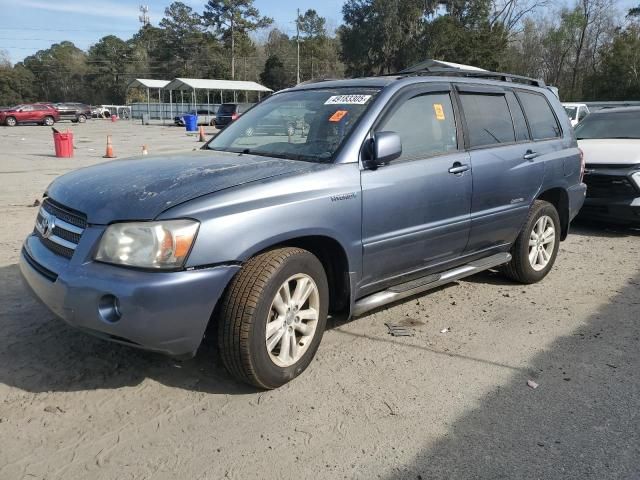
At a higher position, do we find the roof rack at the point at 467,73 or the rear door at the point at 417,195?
the roof rack at the point at 467,73

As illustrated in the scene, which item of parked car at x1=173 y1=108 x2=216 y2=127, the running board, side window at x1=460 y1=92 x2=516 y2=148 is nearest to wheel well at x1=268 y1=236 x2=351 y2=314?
the running board

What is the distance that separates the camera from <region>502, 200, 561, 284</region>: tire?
519 centimetres

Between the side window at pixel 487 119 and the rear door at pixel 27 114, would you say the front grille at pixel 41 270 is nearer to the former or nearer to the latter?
A: the side window at pixel 487 119

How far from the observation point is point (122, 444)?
9.09 ft

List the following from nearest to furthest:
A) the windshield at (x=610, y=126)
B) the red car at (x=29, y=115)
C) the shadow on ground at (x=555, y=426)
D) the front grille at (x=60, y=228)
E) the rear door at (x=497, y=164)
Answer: the shadow on ground at (x=555, y=426) → the front grille at (x=60, y=228) → the rear door at (x=497, y=164) → the windshield at (x=610, y=126) → the red car at (x=29, y=115)

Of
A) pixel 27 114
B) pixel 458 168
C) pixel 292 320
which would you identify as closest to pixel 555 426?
pixel 292 320

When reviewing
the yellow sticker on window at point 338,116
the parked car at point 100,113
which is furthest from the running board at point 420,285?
the parked car at point 100,113

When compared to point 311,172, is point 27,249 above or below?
below

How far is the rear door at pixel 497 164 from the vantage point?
14.7ft

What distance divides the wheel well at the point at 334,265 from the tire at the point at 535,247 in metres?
2.27

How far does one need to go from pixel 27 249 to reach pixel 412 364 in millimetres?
2539

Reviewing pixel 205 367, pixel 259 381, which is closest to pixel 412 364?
pixel 259 381

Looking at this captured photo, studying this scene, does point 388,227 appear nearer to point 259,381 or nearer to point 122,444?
point 259,381

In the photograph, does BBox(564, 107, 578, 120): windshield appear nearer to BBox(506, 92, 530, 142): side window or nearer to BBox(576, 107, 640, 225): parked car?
BBox(576, 107, 640, 225): parked car
